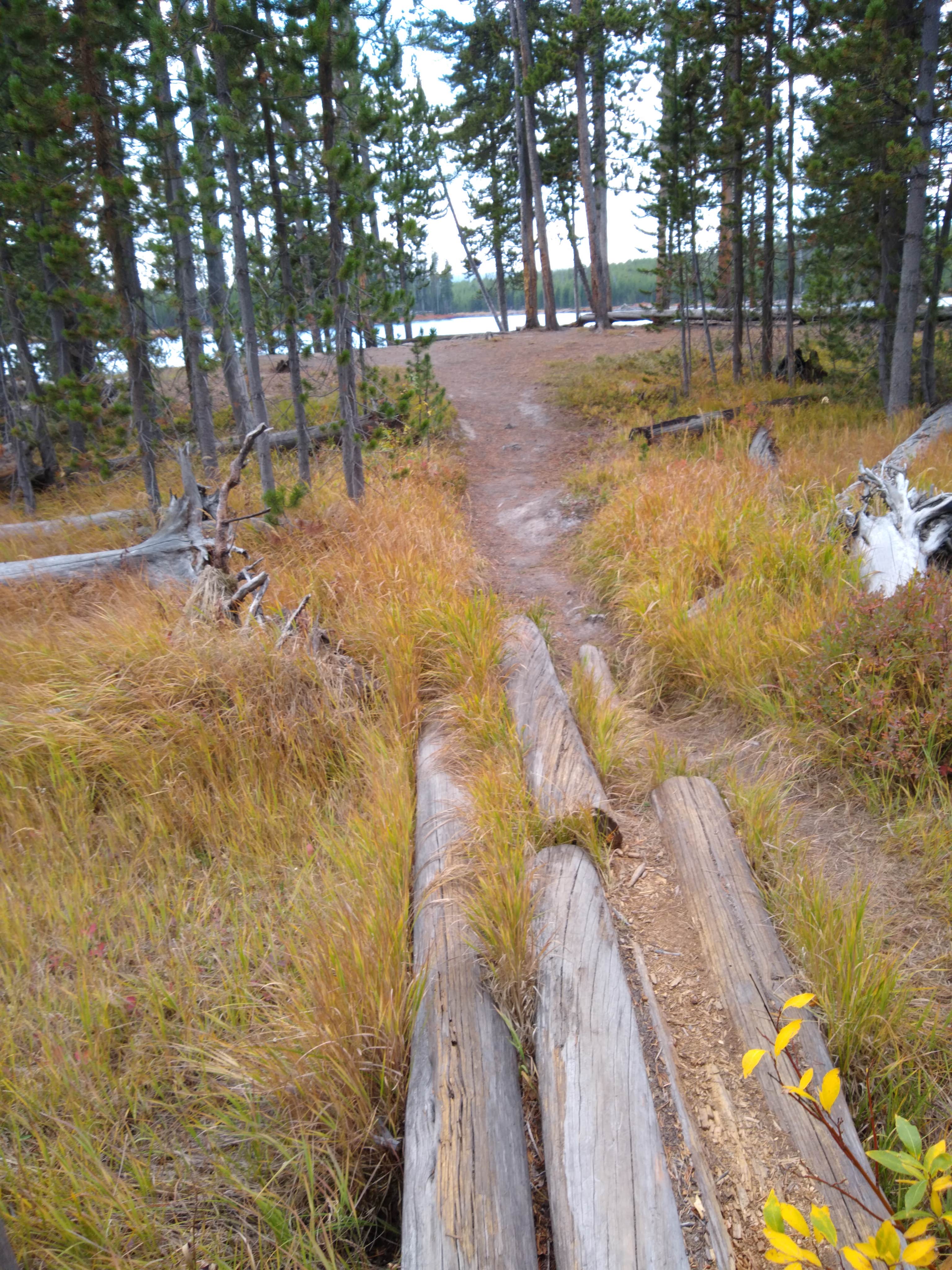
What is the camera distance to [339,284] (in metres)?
6.88

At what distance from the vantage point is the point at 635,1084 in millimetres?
2010

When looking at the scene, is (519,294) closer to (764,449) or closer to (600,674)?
(764,449)

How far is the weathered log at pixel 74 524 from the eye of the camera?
823 cm

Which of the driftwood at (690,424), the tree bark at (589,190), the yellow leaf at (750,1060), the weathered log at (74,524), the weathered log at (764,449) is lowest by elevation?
the yellow leaf at (750,1060)

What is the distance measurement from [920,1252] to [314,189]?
328 inches

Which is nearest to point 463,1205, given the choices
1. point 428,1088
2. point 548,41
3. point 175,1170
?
point 428,1088

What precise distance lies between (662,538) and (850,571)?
62.3 inches

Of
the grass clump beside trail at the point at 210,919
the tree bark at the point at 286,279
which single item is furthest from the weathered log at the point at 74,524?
the grass clump beside trail at the point at 210,919

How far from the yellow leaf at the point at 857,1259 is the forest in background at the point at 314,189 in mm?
6959

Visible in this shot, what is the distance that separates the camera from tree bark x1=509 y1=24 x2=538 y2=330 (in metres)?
24.1

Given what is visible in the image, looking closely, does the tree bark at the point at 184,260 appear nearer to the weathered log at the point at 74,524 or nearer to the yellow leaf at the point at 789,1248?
→ the weathered log at the point at 74,524

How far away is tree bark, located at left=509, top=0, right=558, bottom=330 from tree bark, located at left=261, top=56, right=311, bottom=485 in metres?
16.9

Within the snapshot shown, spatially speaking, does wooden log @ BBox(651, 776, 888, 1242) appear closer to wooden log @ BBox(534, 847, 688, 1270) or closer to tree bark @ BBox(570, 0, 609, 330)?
wooden log @ BBox(534, 847, 688, 1270)

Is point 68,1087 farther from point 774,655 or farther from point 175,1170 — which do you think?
point 774,655
